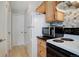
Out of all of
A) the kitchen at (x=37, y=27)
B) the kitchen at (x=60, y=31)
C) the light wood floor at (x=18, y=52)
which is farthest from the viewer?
the light wood floor at (x=18, y=52)

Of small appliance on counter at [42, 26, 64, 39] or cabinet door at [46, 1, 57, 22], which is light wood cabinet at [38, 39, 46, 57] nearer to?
small appliance on counter at [42, 26, 64, 39]

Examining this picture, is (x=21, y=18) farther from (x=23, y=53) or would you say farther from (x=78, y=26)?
(x=78, y=26)

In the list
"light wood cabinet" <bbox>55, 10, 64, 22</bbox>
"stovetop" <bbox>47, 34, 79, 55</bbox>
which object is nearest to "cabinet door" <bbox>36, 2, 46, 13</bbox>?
"light wood cabinet" <bbox>55, 10, 64, 22</bbox>

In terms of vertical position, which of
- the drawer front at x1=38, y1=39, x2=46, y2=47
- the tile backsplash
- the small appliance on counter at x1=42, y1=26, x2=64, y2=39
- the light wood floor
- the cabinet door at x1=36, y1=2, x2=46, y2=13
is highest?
the cabinet door at x1=36, y1=2, x2=46, y2=13

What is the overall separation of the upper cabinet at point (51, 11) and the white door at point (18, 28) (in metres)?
A: 0.31

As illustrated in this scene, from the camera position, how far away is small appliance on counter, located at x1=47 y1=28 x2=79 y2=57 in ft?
4.99

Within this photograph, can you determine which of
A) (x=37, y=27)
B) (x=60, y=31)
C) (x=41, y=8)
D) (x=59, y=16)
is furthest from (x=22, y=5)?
(x=60, y=31)

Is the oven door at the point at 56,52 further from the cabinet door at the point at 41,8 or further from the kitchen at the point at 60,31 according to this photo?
the cabinet door at the point at 41,8

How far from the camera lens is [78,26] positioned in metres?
1.64

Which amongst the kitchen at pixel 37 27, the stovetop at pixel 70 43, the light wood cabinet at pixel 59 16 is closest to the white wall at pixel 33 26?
the kitchen at pixel 37 27

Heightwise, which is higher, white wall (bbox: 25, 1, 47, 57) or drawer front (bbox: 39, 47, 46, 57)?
white wall (bbox: 25, 1, 47, 57)

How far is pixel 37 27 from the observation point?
79.4 inches

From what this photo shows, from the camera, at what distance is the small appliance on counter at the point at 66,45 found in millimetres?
1521

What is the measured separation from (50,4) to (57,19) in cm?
26
